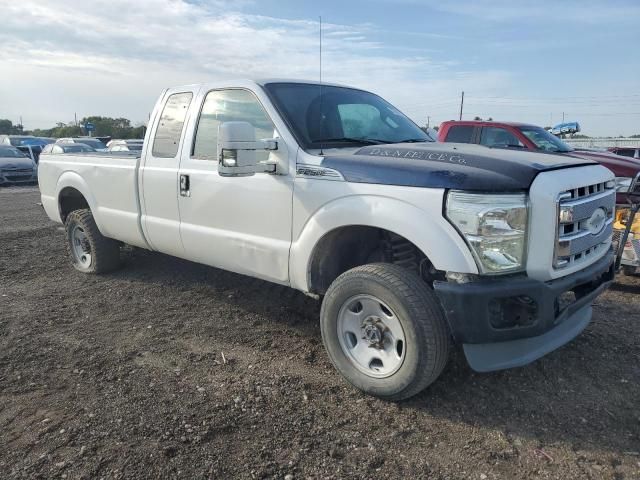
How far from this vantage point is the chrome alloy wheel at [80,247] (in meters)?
6.02

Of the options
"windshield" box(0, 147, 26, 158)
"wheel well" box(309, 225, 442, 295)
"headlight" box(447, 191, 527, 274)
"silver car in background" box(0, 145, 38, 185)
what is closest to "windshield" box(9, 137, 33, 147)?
"windshield" box(0, 147, 26, 158)

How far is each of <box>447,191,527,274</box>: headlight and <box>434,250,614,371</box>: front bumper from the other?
129mm

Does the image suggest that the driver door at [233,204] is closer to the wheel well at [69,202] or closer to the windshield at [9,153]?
the wheel well at [69,202]

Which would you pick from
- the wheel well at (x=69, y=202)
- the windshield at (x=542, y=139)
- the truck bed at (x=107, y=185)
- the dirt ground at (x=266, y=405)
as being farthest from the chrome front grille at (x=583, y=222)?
the windshield at (x=542, y=139)

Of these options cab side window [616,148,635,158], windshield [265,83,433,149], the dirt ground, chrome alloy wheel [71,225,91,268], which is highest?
windshield [265,83,433,149]

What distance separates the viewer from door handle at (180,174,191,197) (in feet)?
14.1

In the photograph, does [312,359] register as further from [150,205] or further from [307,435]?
[150,205]

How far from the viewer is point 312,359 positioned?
3.79 m

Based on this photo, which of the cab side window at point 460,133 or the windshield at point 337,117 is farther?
the cab side window at point 460,133

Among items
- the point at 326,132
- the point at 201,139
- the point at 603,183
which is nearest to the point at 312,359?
the point at 326,132

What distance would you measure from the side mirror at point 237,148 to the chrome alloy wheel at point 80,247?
3.30 m

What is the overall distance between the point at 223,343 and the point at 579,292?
8.25ft

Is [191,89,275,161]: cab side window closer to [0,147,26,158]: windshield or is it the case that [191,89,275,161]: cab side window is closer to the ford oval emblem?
the ford oval emblem

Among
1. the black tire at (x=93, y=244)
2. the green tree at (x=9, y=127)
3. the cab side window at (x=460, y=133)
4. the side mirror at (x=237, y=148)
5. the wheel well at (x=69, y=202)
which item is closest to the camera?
the side mirror at (x=237, y=148)
